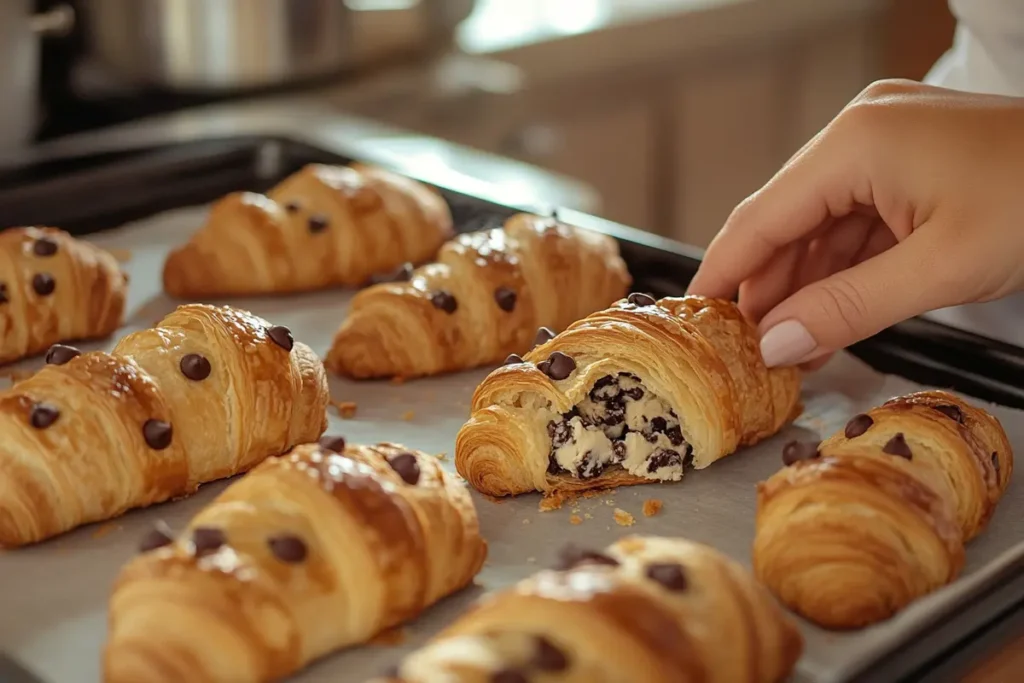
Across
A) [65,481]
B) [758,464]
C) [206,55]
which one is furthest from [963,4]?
[206,55]

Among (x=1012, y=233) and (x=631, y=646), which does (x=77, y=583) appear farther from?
(x=1012, y=233)

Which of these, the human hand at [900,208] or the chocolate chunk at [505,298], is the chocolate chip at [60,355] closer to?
the chocolate chunk at [505,298]

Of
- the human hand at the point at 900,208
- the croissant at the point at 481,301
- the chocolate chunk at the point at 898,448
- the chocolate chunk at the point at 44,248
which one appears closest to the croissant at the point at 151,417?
the croissant at the point at 481,301

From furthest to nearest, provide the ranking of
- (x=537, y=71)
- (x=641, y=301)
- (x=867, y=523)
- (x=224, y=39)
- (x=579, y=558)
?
(x=537, y=71), (x=224, y=39), (x=641, y=301), (x=867, y=523), (x=579, y=558)

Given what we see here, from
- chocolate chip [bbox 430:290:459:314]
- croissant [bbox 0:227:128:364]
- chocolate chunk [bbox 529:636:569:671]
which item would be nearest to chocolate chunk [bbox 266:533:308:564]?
chocolate chunk [bbox 529:636:569:671]

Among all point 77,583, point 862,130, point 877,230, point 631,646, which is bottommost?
point 77,583

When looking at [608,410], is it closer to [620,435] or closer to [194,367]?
[620,435]

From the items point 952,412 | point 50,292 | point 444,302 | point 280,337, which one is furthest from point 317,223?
point 952,412

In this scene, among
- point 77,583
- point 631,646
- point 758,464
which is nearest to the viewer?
point 631,646
